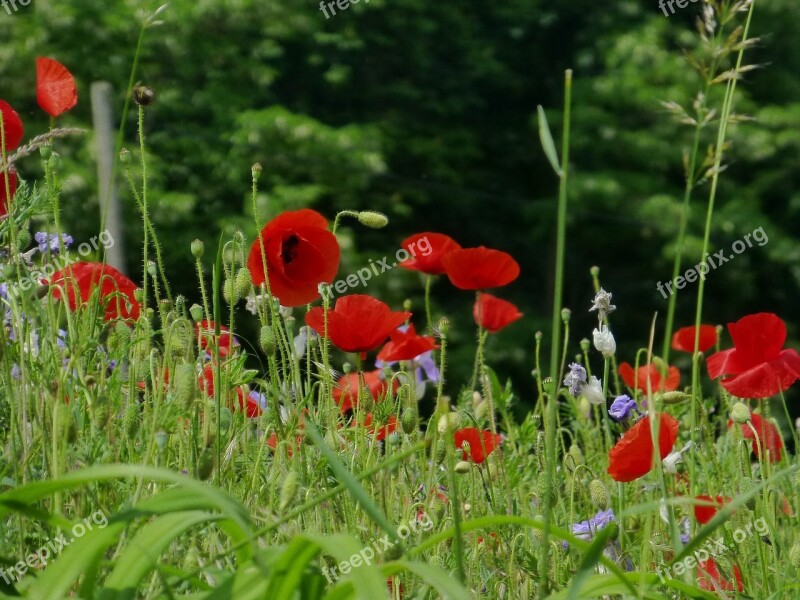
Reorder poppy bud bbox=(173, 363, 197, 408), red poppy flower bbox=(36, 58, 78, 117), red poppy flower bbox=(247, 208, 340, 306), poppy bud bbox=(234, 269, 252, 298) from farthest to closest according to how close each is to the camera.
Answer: red poppy flower bbox=(36, 58, 78, 117)
red poppy flower bbox=(247, 208, 340, 306)
poppy bud bbox=(234, 269, 252, 298)
poppy bud bbox=(173, 363, 197, 408)

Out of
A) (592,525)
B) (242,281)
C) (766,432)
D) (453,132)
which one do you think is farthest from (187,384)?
(453,132)

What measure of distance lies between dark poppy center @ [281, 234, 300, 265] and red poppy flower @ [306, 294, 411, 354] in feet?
0.23

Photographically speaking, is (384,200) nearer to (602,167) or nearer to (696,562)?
(602,167)

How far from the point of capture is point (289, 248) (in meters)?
1.37

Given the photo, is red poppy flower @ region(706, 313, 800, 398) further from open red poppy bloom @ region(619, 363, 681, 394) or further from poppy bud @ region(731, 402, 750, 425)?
open red poppy bloom @ region(619, 363, 681, 394)

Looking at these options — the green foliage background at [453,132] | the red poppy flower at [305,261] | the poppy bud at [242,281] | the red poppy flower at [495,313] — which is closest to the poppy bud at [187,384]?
the poppy bud at [242,281]

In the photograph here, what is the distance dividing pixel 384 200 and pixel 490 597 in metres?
8.79

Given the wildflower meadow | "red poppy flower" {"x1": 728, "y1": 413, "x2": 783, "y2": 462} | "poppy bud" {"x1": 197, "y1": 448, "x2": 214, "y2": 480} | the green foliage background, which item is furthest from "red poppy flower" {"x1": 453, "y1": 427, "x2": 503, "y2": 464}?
the green foliage background

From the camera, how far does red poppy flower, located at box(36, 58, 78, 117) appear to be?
1.44 meters

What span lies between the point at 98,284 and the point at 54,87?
329 millimetres

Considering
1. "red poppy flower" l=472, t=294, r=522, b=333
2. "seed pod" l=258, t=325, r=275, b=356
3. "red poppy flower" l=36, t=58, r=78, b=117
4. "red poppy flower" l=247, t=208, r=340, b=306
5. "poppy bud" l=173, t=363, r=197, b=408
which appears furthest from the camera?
"red poppy flower" l=472, t=294, r=522, b=333

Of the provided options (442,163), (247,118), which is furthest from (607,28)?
(247,118)

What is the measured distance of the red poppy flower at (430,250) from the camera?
152 cm

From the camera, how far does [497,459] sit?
1.46 meters
